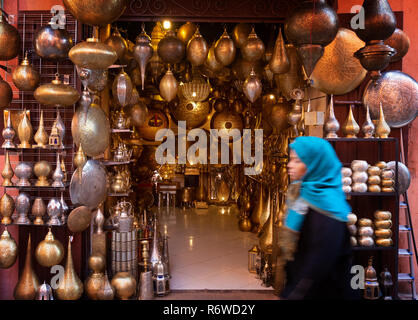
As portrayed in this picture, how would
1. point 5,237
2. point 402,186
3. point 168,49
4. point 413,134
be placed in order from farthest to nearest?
point 168,49, point 413,134, point 402,186, point 5,237

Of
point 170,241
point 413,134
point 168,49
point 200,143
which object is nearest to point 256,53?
point 168,49

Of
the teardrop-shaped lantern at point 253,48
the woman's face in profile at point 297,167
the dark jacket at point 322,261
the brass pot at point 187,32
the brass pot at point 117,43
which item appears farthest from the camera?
the brass pot at point 187,32

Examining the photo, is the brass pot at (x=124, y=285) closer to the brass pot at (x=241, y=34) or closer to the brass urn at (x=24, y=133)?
the brass urn at (x=24, y=133)

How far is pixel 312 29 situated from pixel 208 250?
3273mm

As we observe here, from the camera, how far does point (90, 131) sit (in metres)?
2.84

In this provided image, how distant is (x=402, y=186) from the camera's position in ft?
10.1

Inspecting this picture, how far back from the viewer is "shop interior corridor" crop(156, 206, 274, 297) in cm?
379

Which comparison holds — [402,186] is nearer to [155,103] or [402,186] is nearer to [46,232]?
[46,232]

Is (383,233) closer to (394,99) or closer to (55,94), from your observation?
(394,99)

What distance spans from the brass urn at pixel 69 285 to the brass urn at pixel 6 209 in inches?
20.0

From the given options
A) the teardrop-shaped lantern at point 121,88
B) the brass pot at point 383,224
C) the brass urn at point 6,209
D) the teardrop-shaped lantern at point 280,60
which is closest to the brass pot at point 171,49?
the teardrop-shaped lantern at point 121,88

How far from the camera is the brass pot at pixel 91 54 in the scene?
2510mm
